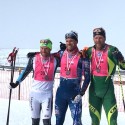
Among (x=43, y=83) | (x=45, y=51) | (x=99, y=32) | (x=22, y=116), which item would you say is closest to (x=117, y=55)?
(x=99, y=32)

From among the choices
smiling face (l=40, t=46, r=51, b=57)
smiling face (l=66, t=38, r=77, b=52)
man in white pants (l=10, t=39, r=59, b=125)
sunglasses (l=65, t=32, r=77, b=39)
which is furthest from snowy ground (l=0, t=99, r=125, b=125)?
sunglasses (l=65, t=32, r=77, b=39)

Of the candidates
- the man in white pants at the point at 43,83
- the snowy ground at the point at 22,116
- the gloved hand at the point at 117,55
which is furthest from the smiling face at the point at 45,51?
the snowy ground at the point at 22,116

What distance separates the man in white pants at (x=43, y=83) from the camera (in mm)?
6242

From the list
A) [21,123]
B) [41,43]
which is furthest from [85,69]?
[21,123]

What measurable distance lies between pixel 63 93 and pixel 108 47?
1213 mm

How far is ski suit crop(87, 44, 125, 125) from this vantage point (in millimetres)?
6055

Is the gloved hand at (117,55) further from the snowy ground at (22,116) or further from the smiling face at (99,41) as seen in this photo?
the snowy ground at (22,116)

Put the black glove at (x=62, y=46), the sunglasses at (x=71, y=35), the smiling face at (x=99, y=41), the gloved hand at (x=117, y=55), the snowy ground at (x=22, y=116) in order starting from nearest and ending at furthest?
the gloved hand at (x=117, y=55), the smiling face at (x=99, y=41), the sunglasses at (x=71, y=35), the black glove at (x=62, y=46), the snowy ground at (x=22, y=116)

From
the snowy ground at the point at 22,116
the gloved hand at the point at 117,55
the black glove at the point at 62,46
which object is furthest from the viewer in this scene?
the snowy ground at the point at 22,116

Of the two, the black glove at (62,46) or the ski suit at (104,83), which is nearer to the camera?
the ski suit at (104,83)

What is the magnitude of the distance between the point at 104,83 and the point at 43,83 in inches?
45.5

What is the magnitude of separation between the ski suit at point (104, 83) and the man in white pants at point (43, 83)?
773 millimetres

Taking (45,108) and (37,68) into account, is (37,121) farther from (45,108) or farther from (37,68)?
(37,68)

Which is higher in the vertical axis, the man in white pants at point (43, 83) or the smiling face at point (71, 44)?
the smiling face at point (71, 44)
